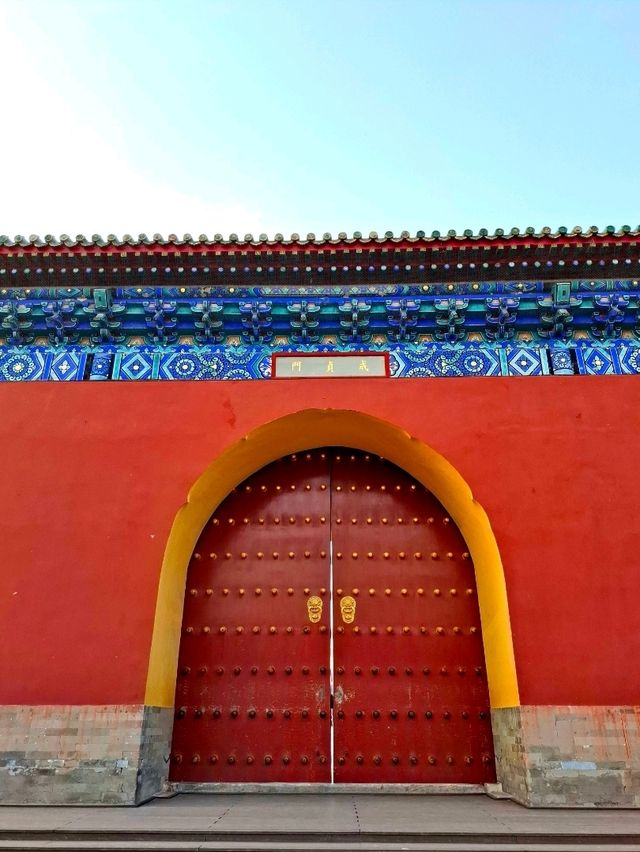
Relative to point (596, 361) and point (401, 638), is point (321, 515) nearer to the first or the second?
point (401, 638)

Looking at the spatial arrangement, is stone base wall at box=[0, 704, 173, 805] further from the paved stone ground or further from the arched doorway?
the arched doorway

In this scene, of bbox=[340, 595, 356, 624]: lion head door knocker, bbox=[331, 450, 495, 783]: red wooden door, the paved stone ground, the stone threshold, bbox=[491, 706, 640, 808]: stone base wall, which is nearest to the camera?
the paved stone ground

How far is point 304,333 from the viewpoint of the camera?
484cm

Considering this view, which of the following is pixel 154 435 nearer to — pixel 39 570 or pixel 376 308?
pixel 39 570

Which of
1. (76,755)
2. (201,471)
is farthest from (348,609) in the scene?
(76,755)

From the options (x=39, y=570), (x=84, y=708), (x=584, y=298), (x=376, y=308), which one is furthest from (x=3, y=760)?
(x=584, y=298)

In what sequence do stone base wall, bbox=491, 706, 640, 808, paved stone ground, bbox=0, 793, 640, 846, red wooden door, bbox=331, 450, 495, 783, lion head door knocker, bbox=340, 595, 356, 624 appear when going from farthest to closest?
lion head door knocker, bbox=340, 595, 356, 624 < red wooden door, bbox=331, 450, 495, 783 < stone base wall, bbox=491, 706, 640, 808 < paved stone ground, bbox=0, 793, 640, 846

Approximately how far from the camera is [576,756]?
3500 mm

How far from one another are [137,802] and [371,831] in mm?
1531

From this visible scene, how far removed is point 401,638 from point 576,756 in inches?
51.0

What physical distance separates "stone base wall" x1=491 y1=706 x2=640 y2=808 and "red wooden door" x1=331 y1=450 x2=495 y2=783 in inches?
21.5

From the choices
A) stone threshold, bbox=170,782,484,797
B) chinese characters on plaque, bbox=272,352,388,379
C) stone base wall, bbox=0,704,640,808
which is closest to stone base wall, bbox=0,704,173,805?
stone base wall, bbox=0,704,640,808

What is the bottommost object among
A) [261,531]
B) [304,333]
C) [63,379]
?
[261,531]

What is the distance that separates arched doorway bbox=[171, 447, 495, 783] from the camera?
4086 millimetres
